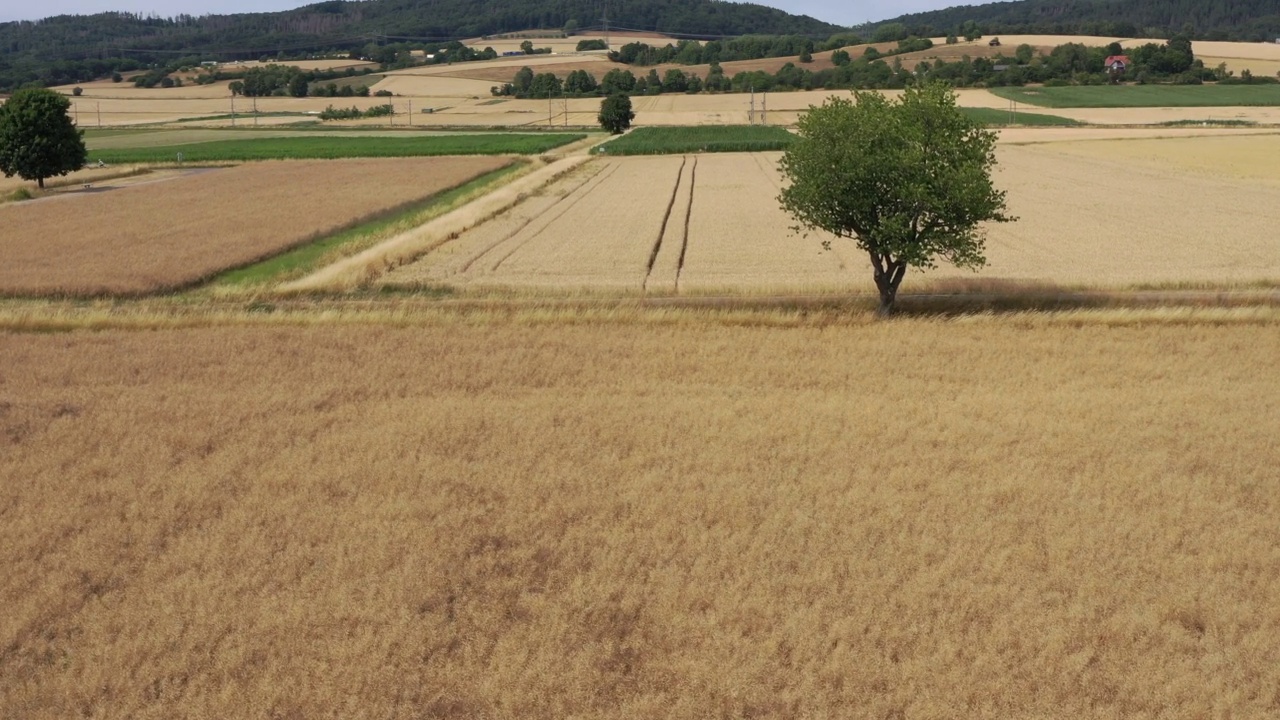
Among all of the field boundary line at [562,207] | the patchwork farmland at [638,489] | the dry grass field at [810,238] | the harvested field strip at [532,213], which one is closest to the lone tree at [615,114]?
the field boundary line at [562,207]

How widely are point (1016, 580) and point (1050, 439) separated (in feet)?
16.8

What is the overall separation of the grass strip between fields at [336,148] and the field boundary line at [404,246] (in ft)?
89.8

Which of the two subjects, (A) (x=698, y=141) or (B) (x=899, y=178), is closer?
(B) (x=899, y=178)

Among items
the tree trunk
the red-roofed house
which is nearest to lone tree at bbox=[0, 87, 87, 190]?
the tree trunk

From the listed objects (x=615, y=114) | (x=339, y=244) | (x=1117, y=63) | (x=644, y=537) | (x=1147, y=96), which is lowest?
(x=644, y=537)

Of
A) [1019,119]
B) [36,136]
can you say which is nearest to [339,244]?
[36,136]

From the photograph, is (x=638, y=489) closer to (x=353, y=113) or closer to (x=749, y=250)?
(x=749, y=250)

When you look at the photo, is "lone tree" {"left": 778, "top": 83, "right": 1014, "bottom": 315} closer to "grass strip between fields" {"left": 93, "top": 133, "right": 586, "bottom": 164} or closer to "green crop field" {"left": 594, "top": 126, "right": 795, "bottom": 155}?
"green crop field" {"left": 594, "top": 126, "right": 795, "bottom": 155}

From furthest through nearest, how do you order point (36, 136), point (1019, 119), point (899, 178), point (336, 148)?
point (1019, 119) < point (336, 148) < point (36, 136) < point (899, 178)

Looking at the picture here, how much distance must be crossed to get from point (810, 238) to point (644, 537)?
2715 centimetres

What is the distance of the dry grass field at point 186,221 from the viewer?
104 feet

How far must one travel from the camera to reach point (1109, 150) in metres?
73.5

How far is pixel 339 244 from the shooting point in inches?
1487

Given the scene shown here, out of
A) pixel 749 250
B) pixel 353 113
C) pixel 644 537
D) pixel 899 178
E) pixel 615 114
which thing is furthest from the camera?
pixel 353 113
